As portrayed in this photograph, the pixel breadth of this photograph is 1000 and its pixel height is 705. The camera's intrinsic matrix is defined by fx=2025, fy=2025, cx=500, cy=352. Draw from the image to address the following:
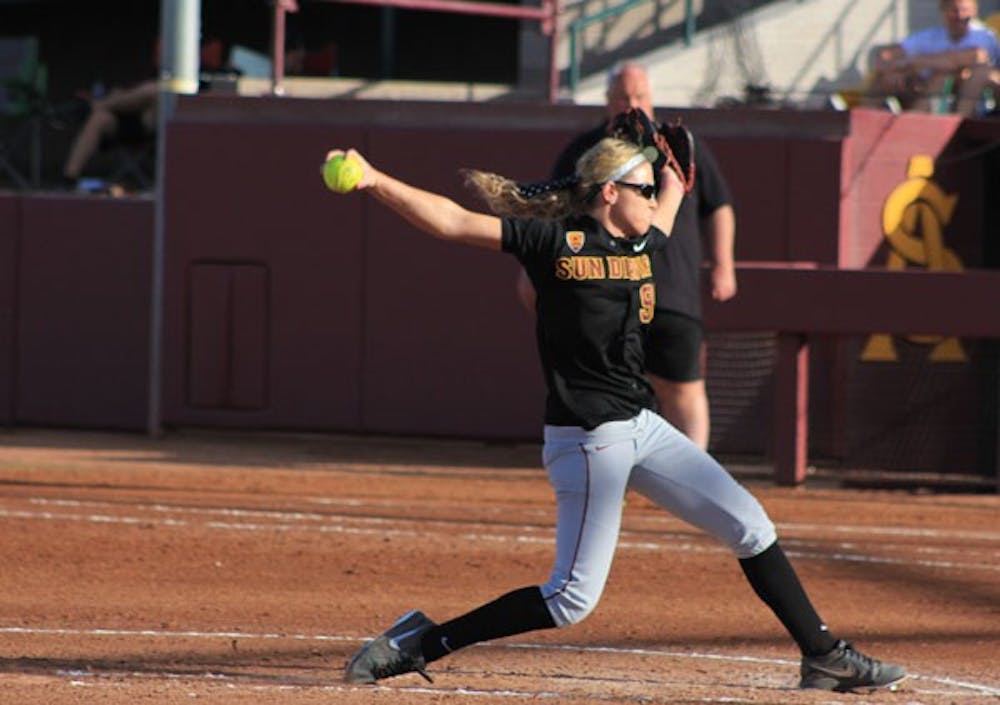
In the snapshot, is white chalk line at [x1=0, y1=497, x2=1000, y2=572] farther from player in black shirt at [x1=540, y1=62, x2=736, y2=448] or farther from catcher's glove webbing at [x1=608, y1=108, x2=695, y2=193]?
catcher's glove webbing at [x1=608, y1=108, x2=695, y2=193]

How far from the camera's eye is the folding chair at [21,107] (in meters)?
16.7

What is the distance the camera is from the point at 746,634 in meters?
7.94

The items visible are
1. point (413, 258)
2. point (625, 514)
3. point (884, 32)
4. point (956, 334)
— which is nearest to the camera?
point (625, 514)

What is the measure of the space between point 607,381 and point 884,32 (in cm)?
1109

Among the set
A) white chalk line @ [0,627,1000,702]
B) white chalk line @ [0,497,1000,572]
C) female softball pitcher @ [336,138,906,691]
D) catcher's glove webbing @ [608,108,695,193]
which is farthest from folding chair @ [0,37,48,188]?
female softball pitcher @ [336,138,906,691]

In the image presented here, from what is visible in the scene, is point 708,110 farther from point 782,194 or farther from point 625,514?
point 625,514

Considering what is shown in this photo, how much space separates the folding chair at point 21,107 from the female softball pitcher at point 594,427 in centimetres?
1025

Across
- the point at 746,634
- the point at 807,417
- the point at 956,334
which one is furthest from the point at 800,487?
the point at 746,634

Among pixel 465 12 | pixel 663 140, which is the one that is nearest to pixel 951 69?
pixel 465 12

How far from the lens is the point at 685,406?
32.3 feet

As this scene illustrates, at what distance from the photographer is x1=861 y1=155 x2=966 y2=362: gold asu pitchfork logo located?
13555mm

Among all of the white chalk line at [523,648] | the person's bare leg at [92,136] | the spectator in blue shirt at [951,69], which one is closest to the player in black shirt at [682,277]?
the white chalk line at [523,648]

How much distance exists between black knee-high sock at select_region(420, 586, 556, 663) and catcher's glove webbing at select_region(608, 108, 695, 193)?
1489 millimetres

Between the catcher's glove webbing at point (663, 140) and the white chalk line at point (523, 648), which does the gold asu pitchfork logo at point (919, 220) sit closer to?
the catcher's glove webbing at point (663, 140)
